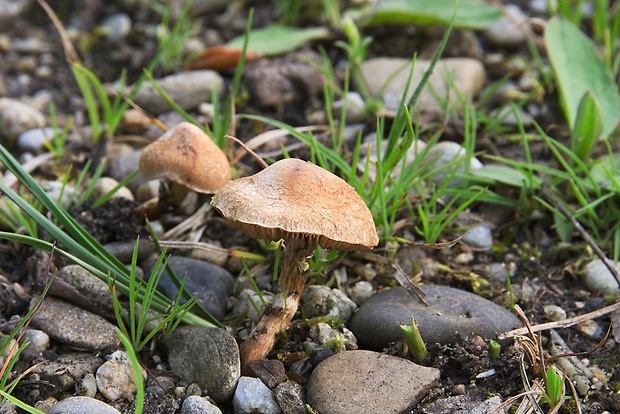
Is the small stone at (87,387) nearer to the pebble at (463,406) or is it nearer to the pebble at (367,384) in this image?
the pebble at (367,384)

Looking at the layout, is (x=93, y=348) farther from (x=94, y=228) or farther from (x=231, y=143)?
(x=231, y=143)

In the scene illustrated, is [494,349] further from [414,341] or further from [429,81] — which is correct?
[429,81]

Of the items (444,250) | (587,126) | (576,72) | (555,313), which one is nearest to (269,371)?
(444,250)

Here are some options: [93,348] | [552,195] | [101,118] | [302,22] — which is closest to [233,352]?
[93,348]

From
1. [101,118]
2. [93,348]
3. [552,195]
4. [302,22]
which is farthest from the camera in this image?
[302,22]

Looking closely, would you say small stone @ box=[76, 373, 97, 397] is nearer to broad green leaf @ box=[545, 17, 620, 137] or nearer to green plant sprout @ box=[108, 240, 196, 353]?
green plant sprout @ box=[108, 240, 196, 353]

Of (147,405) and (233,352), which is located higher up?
(233,352)
